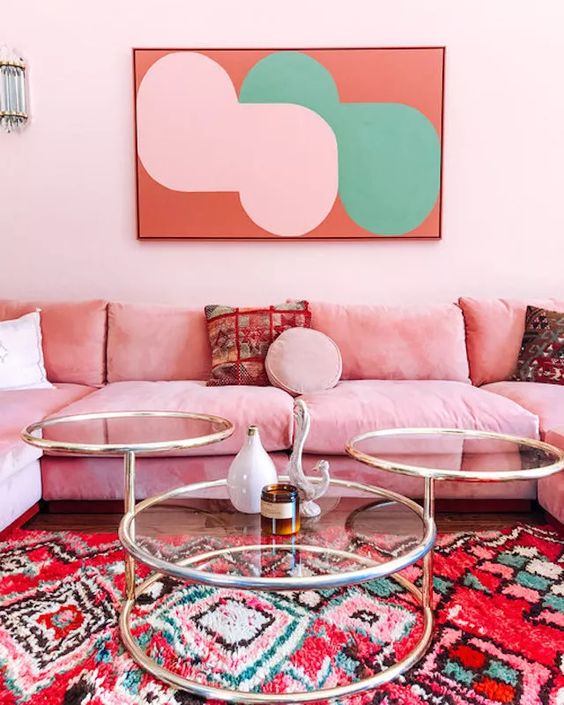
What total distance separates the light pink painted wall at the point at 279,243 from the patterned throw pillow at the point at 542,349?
0.48 metres

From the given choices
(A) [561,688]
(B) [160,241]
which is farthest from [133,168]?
(A) [561,688]

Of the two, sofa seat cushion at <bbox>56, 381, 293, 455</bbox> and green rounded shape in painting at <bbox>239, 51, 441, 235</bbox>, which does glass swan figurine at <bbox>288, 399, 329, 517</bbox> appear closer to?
sofa seat cushion at <bbox>56, 381, 293, 455</bbox>

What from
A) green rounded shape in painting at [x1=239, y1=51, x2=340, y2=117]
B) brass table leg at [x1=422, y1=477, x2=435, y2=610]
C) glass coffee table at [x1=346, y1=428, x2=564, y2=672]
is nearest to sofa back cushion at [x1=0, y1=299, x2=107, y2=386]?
green rounded shape in painting at [x1=239, y1=51, x2=340, y2=117]

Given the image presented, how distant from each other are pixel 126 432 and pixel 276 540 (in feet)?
2.13

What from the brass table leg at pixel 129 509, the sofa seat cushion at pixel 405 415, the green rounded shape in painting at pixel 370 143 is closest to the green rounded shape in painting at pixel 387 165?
the green rounded shape in painting at pixel 370 143

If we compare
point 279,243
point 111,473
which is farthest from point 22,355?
point 279,243

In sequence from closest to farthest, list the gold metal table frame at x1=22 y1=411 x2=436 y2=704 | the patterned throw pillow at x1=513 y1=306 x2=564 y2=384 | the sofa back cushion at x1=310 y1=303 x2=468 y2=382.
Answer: the gold metal table frame at x1=22 y1=411 x2=436 y2=704, the patterned throw pillow at x1=513 y1=306 x2=564 y2=384, the sofa back cushion at x1=310 y1=303 x2=468 y2=382

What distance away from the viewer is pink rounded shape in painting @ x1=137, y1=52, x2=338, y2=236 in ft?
10.6

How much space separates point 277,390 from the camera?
2.60 metres

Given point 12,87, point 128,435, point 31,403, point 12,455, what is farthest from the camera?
point 12,87

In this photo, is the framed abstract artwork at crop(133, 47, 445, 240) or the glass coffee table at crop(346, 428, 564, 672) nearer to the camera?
the glass coffee table at crop(346, 428, 564, 672)

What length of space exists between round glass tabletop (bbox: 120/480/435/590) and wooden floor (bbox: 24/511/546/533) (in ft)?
2.37

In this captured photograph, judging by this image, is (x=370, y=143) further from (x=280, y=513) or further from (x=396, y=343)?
(x=280, y=513)

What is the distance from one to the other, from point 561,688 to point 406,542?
16.6 inches
